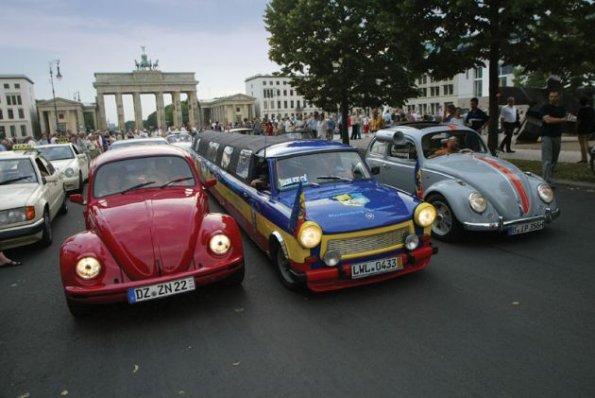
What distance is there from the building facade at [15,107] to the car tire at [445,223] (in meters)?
124

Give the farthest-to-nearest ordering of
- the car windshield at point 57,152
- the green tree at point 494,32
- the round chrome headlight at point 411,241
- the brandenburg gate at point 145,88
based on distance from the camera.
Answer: the brandenburg gate at point 145,88 < the car windshield at point 57,152 < the green tree at point 494,32 < the round chrome headlight at point 411,241

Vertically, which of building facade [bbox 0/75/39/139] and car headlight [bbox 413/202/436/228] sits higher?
building facade [bbox 0/75/39/139]

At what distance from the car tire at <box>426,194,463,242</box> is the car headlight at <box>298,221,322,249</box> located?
2.71m

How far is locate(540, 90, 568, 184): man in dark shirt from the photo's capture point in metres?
9.32

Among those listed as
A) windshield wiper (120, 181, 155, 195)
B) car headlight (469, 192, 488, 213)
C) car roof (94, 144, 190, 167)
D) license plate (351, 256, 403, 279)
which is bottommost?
license plate (351, 256, 403, 279)

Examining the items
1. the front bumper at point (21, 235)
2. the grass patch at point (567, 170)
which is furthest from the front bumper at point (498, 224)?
the front bumper at point (21, 235)

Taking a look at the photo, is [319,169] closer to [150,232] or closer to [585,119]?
[150,232]

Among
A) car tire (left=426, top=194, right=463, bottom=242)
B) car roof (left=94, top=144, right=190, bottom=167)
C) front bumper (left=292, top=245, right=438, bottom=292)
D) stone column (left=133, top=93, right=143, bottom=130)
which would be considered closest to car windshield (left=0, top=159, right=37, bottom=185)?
car roof (left=94, top=144, right=190, bottom=167)

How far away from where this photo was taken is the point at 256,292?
5.12 metres

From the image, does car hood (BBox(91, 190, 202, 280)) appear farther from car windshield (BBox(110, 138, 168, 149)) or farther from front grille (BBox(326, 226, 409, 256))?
car windshield (BBox(110, 138, 168, 149))

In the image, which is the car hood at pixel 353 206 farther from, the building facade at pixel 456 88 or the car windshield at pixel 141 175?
the building facade at pixel 456 88

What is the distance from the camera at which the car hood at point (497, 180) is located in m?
6.14

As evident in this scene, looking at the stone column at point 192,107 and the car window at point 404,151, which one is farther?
the stone column at point 192,107

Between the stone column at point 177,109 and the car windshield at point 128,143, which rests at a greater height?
the stone column at point 177,109
